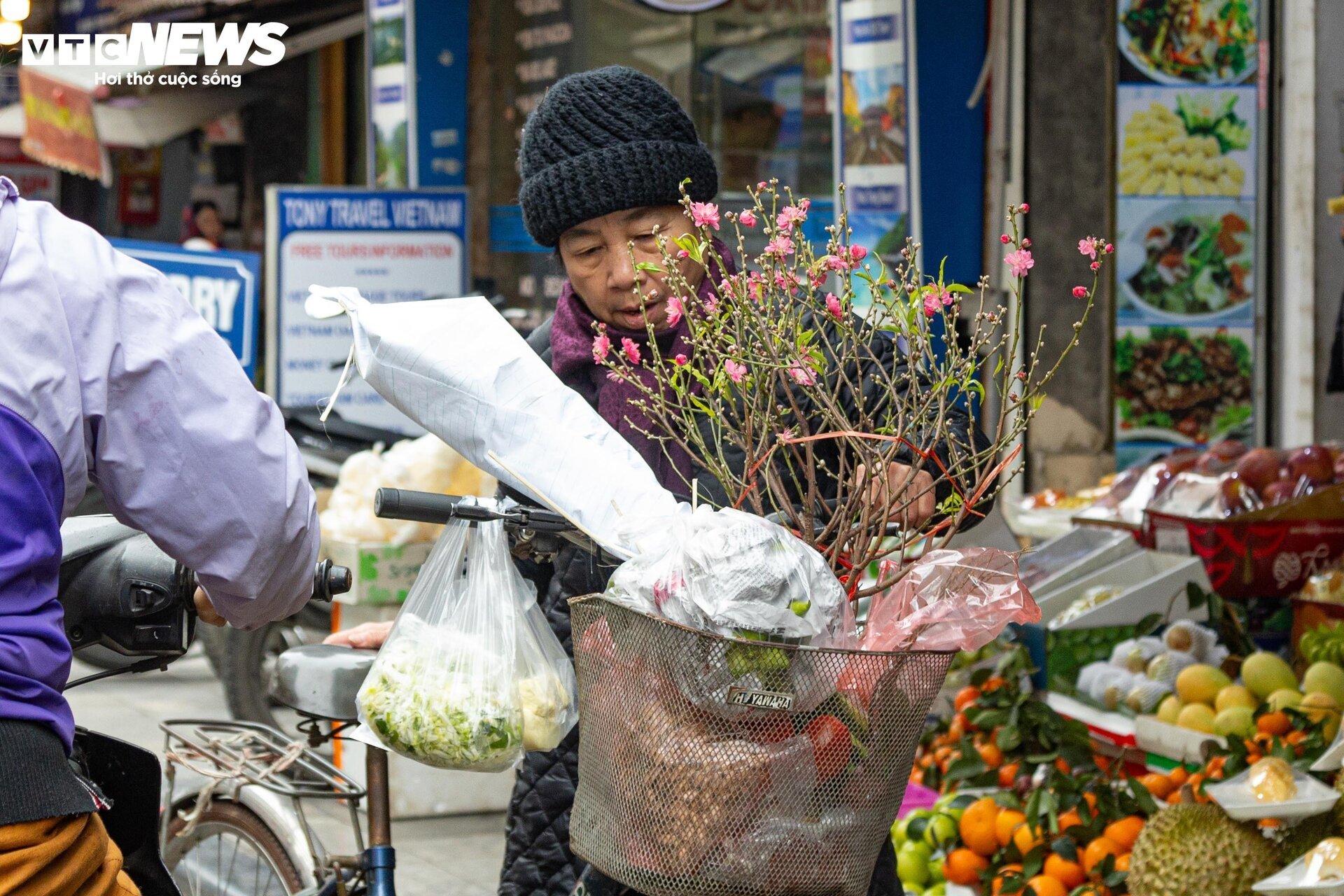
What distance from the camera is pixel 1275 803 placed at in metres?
2.72

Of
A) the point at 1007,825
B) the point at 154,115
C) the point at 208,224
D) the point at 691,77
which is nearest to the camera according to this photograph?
the point at 1007,825

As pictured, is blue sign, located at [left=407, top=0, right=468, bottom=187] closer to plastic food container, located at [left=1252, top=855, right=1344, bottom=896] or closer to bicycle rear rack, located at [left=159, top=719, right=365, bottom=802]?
bicycle rear rack, located at [left=159, top=719, right=365, bottom=802]

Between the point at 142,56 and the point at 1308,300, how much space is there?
7831 mm

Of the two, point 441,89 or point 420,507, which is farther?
point 441,89

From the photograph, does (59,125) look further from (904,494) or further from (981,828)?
(904,494)

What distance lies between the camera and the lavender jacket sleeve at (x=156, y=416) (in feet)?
4.92

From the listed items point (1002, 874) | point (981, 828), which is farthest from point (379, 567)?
point (1002, 874)

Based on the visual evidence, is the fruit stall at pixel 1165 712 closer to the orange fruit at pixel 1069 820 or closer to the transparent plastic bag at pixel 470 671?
the orange fruit at pixel 1069 820

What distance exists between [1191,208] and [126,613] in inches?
190

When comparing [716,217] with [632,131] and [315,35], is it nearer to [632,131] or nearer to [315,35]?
[632,131]

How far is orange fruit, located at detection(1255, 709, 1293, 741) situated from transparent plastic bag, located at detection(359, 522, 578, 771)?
2.17m

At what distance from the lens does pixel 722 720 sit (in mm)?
1523

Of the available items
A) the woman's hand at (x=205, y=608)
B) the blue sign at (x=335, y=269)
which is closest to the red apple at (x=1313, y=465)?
the woman's hand at (x=205, y=608)

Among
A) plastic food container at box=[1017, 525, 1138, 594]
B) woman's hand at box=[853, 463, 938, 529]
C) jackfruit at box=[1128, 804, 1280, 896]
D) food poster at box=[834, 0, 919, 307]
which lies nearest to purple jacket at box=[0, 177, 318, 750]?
woman's hand at box=[853, 463, 938, 529]
